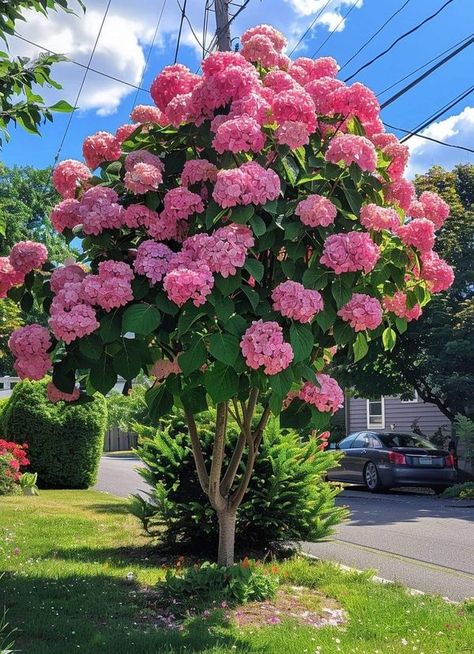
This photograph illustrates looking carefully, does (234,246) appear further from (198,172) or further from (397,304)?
(397,304)

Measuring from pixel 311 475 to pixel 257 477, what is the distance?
1.87 ft

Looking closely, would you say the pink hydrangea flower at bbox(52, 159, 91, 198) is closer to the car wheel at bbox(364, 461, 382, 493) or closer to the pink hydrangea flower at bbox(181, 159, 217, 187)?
the pink hydrangea flower at bbox(181, 159, 217, 187)

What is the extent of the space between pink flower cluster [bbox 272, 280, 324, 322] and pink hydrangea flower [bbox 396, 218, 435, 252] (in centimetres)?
85

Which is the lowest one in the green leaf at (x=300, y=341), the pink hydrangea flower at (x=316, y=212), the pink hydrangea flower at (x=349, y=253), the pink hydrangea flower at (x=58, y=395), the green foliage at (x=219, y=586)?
the green foliage at (x=219, y=586)

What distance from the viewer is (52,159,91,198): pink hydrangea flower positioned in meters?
5.12

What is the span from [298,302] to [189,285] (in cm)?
64

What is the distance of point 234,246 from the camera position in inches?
159

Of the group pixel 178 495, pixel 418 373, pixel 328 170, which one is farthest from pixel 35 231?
pixel 328 170

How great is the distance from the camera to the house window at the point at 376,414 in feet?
86.9

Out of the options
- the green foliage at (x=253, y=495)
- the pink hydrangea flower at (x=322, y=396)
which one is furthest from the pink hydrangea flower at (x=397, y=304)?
the green foliage at (x=253, y=495)

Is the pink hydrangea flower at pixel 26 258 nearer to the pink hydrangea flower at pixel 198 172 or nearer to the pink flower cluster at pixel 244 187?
the pink hydrangea flower at pixel 198 172

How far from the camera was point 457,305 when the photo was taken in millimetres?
17750

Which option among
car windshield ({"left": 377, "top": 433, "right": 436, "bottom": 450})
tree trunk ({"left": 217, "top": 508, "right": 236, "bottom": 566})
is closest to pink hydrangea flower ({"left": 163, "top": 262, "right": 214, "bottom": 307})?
tree trunk ({"left": 217, "top": 508, "right": 236, "bottom": 566})

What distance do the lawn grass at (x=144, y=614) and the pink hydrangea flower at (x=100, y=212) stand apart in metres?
2.50
